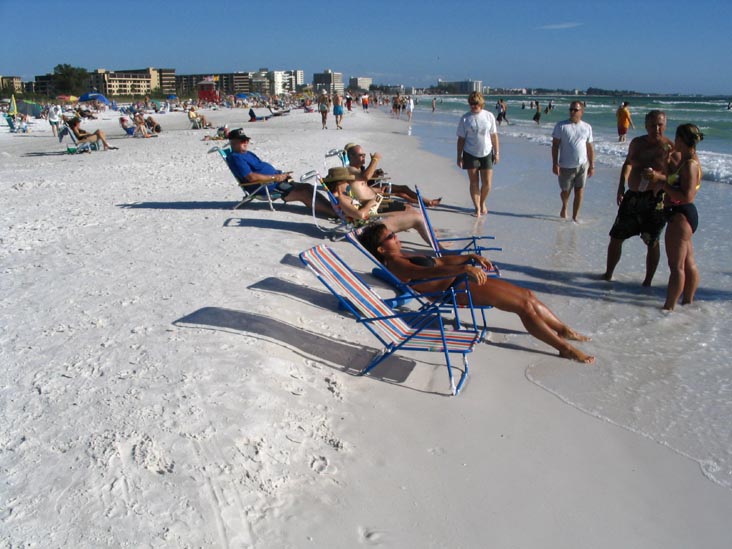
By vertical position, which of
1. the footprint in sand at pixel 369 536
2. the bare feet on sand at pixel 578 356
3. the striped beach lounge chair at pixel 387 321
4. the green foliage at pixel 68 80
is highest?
the green foliage at pixel 68 80

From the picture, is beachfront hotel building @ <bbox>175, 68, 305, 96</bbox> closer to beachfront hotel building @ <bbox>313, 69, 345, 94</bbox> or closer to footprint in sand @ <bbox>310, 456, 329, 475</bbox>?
beachfront hotel building @ <bbox>313, 69, 345, 94</bbox>

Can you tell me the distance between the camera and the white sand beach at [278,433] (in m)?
2.27

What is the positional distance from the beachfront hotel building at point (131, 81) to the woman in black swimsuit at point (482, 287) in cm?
11388

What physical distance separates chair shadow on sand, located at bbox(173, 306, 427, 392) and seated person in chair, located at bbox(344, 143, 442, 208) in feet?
9.57

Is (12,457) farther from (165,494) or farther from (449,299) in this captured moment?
(449,299)

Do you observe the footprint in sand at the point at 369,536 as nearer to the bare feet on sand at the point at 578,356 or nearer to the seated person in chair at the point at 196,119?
the bare feet on sand at the point at 578,356

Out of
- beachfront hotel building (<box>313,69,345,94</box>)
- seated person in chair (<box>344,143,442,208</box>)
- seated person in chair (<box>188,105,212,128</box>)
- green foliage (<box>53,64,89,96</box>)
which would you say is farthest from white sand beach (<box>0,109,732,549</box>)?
beachfront hotel building (<box>313,69,345,94</box>)

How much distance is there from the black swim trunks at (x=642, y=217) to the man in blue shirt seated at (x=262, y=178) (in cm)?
332

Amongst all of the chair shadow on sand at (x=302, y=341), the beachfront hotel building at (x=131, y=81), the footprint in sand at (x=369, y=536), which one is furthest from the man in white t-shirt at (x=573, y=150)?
the beachfront hotel building at (x=131, y=81)

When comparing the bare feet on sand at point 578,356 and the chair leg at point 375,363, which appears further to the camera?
the bare feet on sand at point 578,356

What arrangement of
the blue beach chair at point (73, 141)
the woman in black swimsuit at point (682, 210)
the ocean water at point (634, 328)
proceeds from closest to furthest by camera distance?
1. the ocean water at point (634, 328)
2. the woman in black swimsuit at point (682, 210)
3. the blue beach chair at point (73, 141)

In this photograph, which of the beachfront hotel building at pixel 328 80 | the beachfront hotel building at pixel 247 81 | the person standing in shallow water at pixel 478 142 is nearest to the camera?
the person standing in shallow water at pixel 478 142

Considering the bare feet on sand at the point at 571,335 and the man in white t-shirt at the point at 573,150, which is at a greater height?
the man in white t-shirt at the point at 573,150

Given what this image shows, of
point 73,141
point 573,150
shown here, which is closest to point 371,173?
point 573,150
